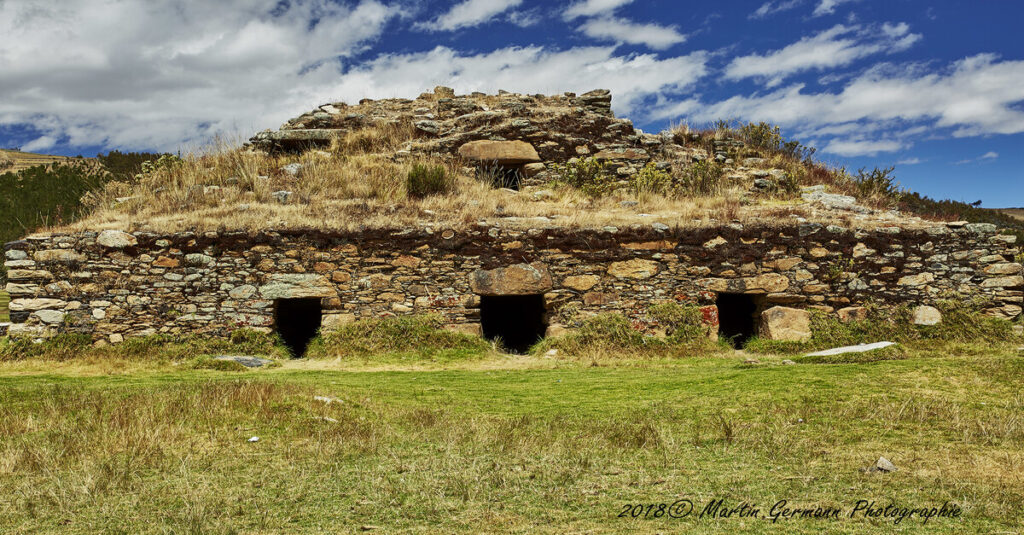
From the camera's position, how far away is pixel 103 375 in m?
8.80

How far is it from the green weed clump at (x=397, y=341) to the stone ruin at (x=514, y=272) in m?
0.24

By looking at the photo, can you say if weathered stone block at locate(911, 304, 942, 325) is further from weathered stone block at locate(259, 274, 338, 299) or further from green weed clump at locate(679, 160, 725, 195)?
weathered stone block at locate(259, 274, 338, 299)

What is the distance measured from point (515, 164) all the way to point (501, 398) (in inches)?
395

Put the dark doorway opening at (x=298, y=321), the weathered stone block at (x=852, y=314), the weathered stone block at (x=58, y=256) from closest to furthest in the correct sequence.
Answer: the weathered stone block at (x=58, y=256) → the weathered stone block at (x=852, y=314) → the dark doorway opening at (x=298, y=321)

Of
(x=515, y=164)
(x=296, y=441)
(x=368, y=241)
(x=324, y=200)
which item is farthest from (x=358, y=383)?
(x=515, y=164)

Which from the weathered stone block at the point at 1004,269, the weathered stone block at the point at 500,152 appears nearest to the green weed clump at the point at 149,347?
the weathered stone block at the point at 500,152

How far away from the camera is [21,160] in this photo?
63281 millimetres

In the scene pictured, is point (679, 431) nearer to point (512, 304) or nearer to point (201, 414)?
point (201, 414)

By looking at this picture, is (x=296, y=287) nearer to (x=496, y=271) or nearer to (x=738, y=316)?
(x=496, y=271)

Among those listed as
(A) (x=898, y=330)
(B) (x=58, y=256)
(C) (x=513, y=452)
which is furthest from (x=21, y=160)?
(A) (x=898, y=330)

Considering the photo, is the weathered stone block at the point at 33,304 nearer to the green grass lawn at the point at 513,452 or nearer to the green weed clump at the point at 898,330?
the green grass lawn at the point at 513,452

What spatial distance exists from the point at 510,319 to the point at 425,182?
375 centimetres

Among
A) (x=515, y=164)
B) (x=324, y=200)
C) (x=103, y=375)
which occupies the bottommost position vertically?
(x=103, y=375)

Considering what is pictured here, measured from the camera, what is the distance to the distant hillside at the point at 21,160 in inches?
2259
